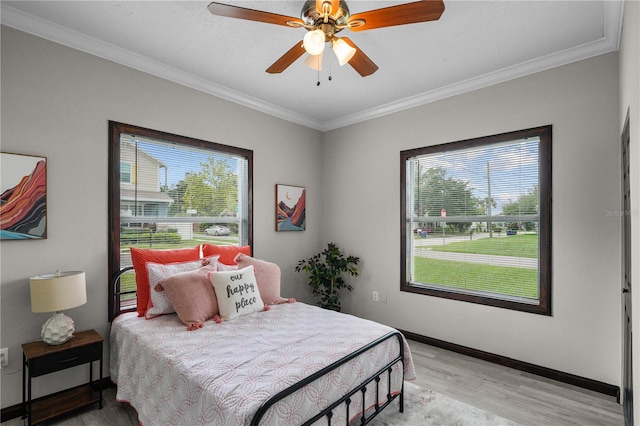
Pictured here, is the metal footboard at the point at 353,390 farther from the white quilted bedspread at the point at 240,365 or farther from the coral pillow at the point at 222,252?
the coral pillow at the point at 222,252

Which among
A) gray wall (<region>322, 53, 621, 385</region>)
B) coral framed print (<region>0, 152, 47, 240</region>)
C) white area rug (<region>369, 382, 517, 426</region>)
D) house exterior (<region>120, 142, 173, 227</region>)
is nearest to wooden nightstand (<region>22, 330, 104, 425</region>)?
coral framed print (<region>0, 152, 47, 240</region>)

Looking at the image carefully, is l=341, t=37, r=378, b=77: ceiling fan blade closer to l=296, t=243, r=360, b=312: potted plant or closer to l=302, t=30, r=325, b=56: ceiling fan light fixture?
l=302, t=30, r=325, b=56: ceiling fan light fixture

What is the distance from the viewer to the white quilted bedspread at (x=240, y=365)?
155cm

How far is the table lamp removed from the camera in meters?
2.12

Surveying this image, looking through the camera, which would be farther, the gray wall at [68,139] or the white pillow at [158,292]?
the white pillow at [158,292]

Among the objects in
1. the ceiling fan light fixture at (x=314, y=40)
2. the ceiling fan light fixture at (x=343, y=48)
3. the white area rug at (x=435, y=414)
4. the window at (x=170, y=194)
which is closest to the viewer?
the ceiling fan light fixture at (x=314, y=40)

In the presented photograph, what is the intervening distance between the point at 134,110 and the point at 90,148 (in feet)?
1.63

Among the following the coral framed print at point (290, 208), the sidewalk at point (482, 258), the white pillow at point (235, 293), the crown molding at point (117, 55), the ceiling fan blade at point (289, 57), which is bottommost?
the white pillow at point (235, 293)

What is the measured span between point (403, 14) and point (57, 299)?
271cm

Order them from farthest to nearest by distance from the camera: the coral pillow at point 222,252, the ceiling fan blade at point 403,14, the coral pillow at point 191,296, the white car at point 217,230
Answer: the white car at point 217,230 → the coral pillow at point 222,252 → the coral pillow at point 191,296 → the ceiling fan blade at point 403,14

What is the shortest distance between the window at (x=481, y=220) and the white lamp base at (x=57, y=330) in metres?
3.11

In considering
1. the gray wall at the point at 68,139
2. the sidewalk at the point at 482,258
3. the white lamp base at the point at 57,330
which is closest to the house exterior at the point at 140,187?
the gray wall at the point at 68,139

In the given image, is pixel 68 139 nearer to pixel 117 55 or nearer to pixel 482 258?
pixel 117 55

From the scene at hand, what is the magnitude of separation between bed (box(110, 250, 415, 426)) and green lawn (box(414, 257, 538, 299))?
1412mm
